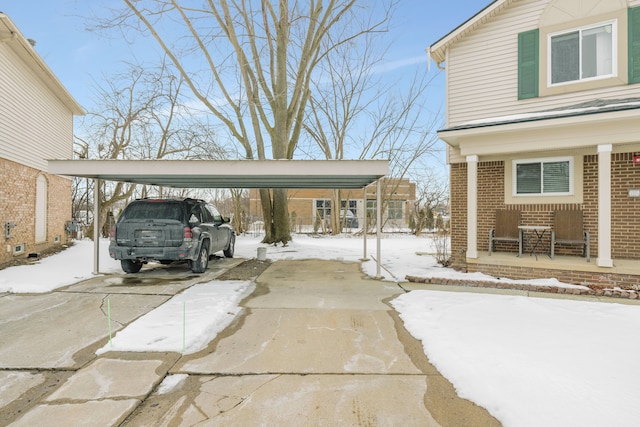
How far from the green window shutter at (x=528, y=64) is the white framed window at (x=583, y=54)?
0.98 ft

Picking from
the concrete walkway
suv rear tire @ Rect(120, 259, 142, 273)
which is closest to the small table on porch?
the concrete walkway

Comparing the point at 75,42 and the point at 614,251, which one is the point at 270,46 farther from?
the point at 614,251

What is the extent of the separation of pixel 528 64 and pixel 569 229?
412 centimetres

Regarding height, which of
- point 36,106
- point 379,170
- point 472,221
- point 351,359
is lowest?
point 351,359

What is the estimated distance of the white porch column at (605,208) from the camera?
6836 mm

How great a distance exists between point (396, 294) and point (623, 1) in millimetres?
8358

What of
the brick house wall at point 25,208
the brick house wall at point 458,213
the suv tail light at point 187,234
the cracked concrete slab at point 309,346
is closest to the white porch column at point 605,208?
the brick house wall at point 458,213

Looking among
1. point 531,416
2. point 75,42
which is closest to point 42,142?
point 75,42

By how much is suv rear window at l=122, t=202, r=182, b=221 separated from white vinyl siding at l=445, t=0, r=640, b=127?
7.31 meters

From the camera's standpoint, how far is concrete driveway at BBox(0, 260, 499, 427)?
2713mm

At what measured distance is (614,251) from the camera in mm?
7906

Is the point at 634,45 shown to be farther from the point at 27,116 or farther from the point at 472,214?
the point at 27,116

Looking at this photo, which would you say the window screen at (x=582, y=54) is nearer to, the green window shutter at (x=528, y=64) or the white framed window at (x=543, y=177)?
the green window shutter at (x=528, y=64)

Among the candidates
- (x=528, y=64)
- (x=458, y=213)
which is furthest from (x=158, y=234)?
(x=528, y=64)
